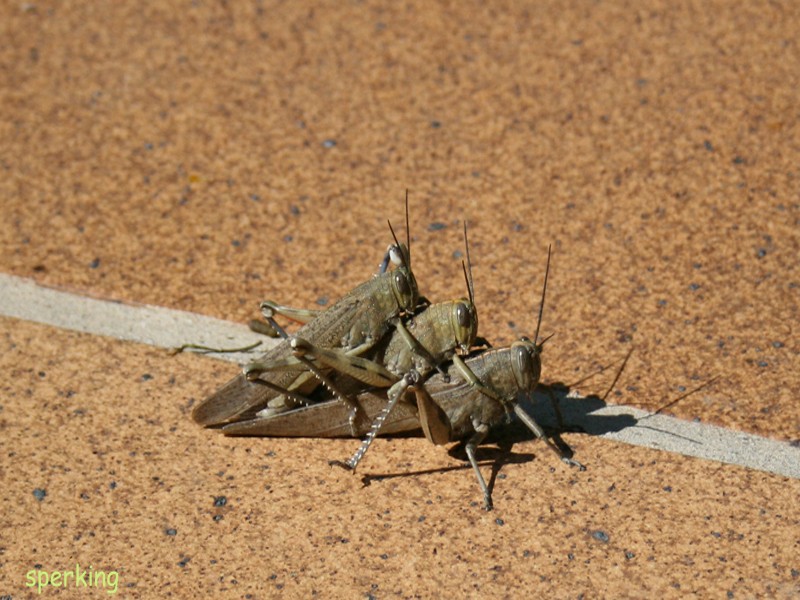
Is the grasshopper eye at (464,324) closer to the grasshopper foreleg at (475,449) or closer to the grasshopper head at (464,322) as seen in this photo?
the grasshopper head at (464,322)

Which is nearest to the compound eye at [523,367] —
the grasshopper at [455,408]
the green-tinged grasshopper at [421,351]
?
the grasshopper at [455,408]

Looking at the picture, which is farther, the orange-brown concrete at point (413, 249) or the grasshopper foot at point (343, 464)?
the grasshopper foot at point (343, 464)

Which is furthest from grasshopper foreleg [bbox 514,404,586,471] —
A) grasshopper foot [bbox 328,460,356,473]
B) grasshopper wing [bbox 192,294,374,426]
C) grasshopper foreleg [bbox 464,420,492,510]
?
grasshopper wing [bbox 192,294,374,426]

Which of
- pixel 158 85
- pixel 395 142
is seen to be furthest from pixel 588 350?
pixel 158 85

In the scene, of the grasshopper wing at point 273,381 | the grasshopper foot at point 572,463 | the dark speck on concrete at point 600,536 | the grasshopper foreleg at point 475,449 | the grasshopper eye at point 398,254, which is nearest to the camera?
the dark speck on concrete at point 600,536

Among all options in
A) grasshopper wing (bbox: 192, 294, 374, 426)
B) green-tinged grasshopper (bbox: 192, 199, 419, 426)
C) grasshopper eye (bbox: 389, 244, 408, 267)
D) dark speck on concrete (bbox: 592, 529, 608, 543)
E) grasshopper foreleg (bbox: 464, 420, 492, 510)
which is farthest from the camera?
grasshopper eye (bbox: 389, 244, 408, 267)

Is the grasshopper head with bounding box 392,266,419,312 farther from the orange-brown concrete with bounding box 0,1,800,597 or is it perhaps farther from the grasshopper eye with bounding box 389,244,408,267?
the orange-brown concrete with bounding box 0,1,800,597
